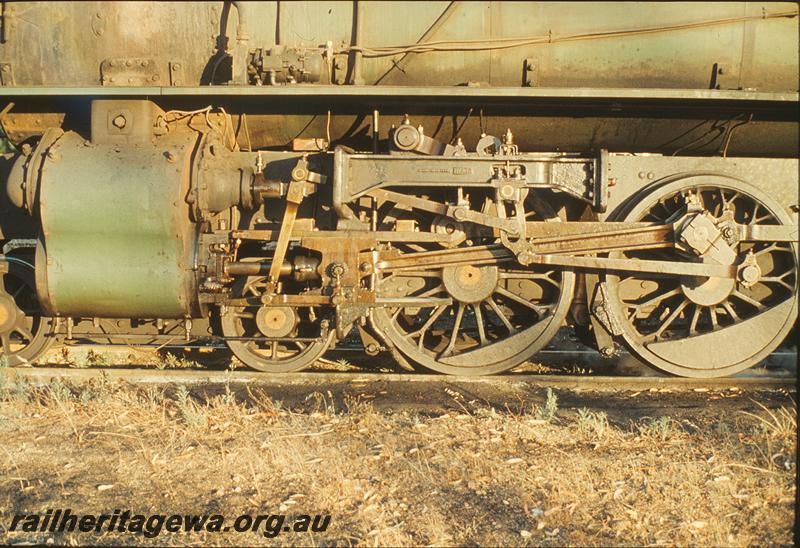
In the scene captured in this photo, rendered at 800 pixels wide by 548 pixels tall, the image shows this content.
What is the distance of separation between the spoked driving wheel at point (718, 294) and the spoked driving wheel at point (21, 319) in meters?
4.78

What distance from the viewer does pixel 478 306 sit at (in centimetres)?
580

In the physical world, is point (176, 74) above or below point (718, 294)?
above

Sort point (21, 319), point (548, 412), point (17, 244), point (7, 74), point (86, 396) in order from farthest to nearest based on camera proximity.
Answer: point (21, 319) < point (17, 244) < point (7, 74) < point (86, 396) < point (548, 412)

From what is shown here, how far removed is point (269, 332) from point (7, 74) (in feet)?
9.39

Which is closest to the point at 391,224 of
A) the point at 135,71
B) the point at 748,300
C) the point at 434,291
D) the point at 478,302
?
the point at 434,291

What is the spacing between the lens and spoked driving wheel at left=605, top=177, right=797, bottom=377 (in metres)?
5.56

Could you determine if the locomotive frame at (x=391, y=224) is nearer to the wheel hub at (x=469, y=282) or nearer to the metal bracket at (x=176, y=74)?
the wheel hub at (x=469, y=282)

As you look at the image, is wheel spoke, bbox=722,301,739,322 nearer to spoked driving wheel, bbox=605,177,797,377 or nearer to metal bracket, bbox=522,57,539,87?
spoked driving wheel, bbox=605,177,797,377

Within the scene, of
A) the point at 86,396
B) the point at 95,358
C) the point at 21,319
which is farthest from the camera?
the point at 95,358

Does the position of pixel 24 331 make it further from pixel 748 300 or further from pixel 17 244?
pixel 748 300

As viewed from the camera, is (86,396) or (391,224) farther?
(391,224)

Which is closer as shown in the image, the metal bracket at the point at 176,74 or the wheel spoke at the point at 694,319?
the metal bracket at the point at 176,74

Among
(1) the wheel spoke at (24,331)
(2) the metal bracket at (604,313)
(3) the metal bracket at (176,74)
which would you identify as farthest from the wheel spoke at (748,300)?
(1) the wheel spoke at (24,331)

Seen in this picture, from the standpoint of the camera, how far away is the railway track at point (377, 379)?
566 cm
